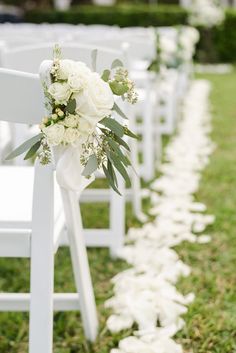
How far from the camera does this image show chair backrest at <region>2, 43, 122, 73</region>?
2.47m

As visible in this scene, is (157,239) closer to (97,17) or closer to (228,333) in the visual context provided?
(228,333)

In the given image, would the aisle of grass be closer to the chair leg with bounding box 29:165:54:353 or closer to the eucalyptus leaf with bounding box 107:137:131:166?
the chair leg with bounding box 29:165:54:353

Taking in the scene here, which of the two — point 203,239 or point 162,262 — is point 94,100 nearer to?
point 162,262

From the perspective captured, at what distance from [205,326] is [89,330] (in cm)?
→ 44

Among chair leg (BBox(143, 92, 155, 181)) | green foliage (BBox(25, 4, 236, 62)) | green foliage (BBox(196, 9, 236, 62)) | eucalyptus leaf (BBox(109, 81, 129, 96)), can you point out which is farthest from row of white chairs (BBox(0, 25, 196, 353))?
green foliage (BBox(25, 4, 236, 62))

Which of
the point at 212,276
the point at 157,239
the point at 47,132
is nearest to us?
the point at 47,132

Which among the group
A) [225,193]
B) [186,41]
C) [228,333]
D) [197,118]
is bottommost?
[228,333]

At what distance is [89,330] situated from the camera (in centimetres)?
242

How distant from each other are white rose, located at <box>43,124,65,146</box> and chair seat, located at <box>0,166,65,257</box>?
0.40 meters

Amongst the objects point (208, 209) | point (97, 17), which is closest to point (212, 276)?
point (208, 209)

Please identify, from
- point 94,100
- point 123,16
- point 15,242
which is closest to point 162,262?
point 15,242

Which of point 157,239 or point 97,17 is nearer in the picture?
point 157,239

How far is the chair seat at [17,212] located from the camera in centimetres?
185

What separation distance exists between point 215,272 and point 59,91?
1.78 meters
